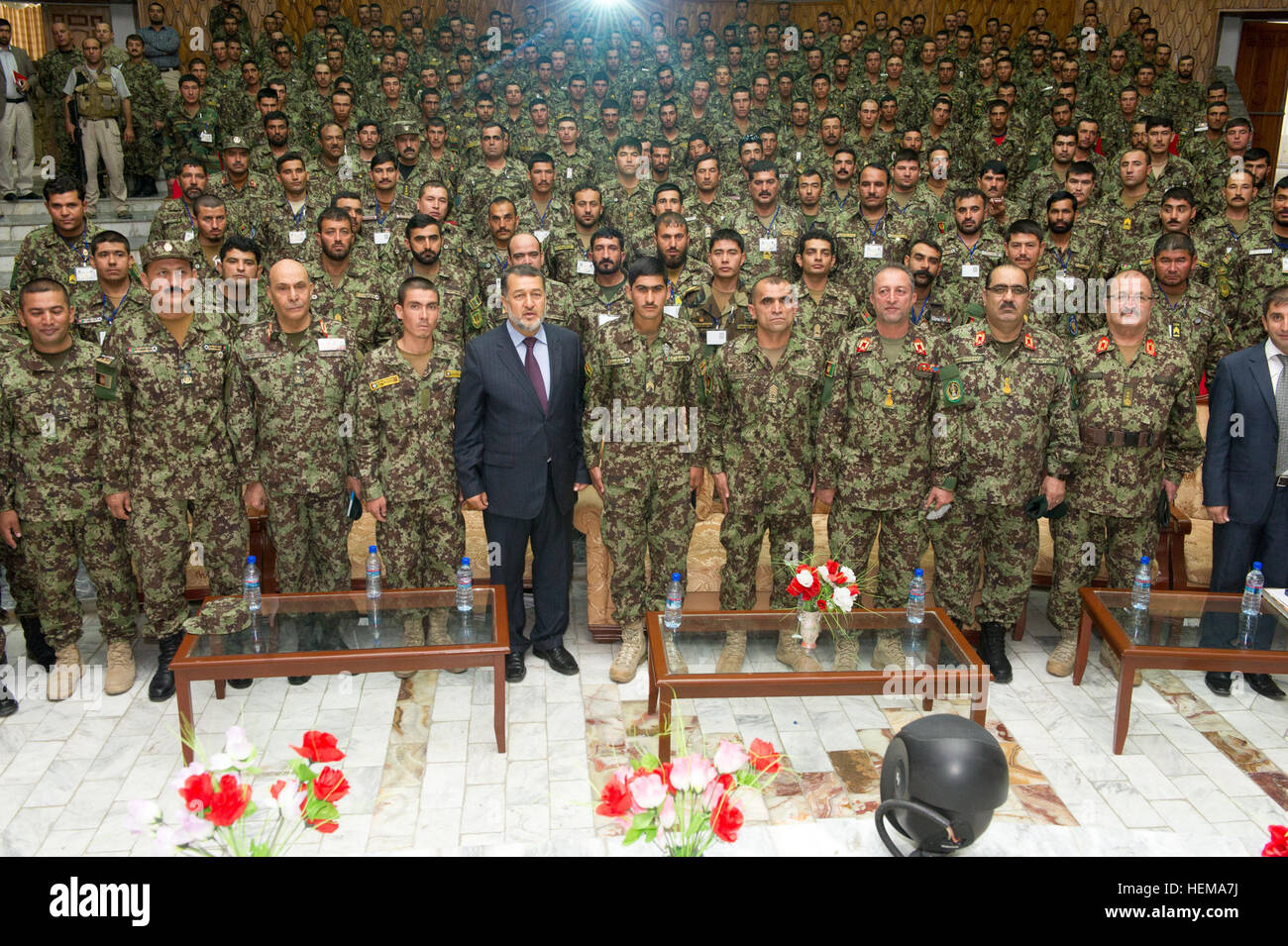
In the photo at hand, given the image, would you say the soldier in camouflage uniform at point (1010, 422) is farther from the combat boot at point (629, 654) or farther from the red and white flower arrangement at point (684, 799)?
the red and white flower arrangement at point (684, 799)

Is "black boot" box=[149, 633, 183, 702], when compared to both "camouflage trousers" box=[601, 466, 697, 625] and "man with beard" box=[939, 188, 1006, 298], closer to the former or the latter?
"camouflage trousers" box=[601, 466, 697, 625]

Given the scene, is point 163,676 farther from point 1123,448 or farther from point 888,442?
point 1123,448

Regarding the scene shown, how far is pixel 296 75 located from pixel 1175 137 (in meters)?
9.10

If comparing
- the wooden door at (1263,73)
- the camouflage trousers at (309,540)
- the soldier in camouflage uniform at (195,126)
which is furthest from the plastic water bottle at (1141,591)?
the wooden door at (1263,73)

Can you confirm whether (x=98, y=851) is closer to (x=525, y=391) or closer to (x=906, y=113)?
(x=525, y=391)

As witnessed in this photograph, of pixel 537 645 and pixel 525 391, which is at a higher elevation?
pixel 525 391

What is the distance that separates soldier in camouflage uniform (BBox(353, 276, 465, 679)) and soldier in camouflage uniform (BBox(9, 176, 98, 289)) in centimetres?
267

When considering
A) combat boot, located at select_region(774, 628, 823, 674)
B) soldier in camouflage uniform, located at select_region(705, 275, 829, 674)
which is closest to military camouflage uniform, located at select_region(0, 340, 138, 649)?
soldier in camouflage uniform, located at select_region(705, 275, 829, 674)

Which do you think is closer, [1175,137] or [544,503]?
[544,503]

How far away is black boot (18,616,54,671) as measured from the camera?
15.4ft

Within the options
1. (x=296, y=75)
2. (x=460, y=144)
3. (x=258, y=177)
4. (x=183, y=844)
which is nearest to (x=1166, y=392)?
(x=183, y=844)

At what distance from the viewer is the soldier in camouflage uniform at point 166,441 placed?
170 inches

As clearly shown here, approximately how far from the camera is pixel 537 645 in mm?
4824

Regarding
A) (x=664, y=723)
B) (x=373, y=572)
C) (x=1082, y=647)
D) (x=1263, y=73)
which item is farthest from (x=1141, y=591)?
(x=1263, y=73)
